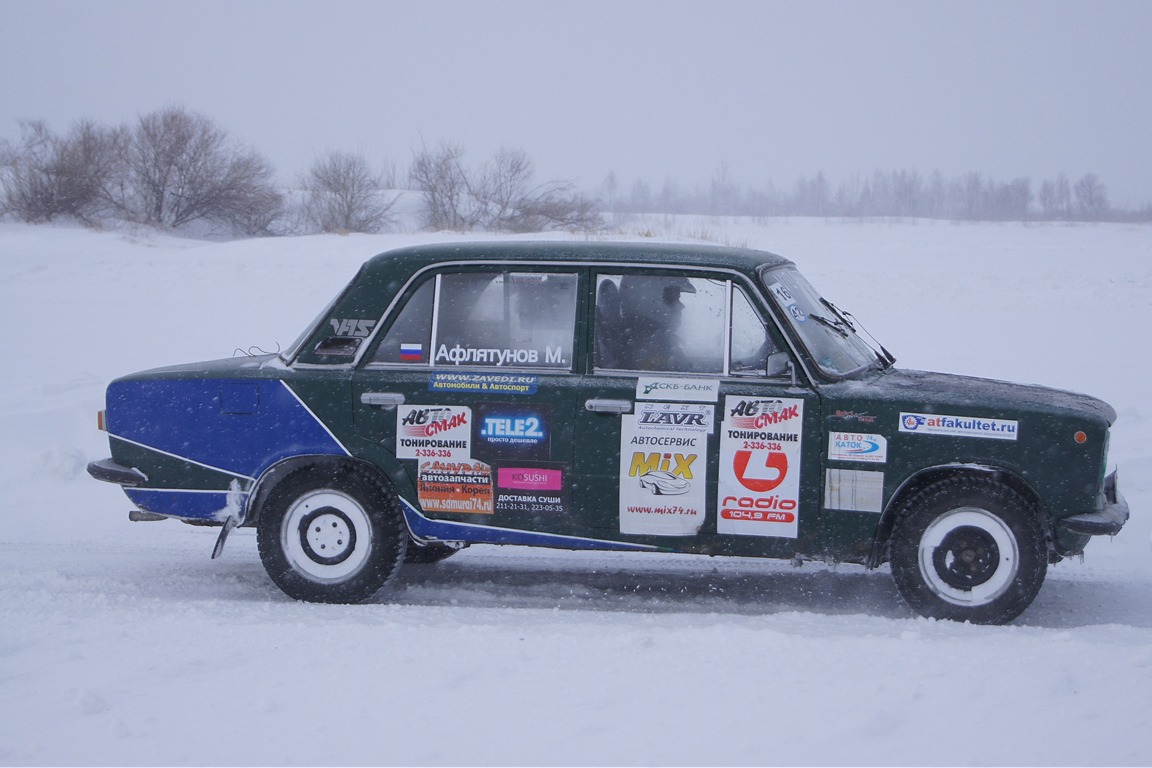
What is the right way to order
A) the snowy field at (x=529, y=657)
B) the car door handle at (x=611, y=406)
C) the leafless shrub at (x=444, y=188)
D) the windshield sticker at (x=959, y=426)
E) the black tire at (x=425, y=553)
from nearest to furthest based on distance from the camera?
the snowy field at (x=529, y=657) < the windshield sticker at (x=959, y=426) < the car door handle at (x=611, y=406) < the black tire at (x=425, y=553) < the leafless shrub at (x=444, y=188)

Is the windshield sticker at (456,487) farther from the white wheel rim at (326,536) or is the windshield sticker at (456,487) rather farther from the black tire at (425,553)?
the black tire at (425,553)

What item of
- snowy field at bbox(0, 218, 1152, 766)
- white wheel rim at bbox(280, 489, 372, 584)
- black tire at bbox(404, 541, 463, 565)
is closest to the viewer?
snowy field at bbox(0, 218, 1152, 766)

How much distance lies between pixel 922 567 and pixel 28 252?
24.1 meters

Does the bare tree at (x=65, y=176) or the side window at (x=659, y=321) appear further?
the bare tree at (x=65, y=176)

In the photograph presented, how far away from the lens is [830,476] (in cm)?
509

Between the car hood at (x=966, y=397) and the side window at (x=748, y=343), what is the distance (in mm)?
362

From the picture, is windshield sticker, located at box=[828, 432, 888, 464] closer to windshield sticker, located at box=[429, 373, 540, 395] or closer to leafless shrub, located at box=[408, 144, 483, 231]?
windshield sticker, located at box=[429, 373, 540, 395]

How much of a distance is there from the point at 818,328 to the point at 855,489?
2.97 feet

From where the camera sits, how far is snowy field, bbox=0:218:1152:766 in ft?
11.7

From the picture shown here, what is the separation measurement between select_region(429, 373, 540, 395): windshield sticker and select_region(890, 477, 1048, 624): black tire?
199cm

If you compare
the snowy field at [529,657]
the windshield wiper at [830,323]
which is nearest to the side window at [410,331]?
the snowy field at [529,657]

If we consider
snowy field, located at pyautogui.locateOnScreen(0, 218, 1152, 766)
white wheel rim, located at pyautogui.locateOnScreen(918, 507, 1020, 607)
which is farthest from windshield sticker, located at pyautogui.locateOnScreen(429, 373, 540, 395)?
white wheel rim, located at pyautogui.locateOnScreen(918, 507, 1020, 607)

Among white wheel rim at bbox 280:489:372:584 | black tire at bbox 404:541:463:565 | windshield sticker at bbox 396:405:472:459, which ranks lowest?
black tire at bbox 404:541:463:565

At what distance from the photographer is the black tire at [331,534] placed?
5.48 meters
